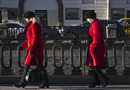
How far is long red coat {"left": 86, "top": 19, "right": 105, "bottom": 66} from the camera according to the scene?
6613 mm

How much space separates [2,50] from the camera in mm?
8547

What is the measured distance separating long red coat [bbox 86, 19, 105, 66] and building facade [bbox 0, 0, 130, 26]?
28145 mm

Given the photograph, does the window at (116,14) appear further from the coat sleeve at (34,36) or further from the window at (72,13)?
the coat sleeve at (34,36)

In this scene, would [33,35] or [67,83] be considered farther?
[67,83]

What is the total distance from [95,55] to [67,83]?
71.9 inches

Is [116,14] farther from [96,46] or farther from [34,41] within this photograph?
[34,41]

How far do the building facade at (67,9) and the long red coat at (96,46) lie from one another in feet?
92.3

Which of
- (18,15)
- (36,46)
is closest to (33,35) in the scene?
(36,46)

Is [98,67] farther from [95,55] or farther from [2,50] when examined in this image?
[2,50]

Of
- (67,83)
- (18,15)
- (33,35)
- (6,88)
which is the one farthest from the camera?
(18,15)

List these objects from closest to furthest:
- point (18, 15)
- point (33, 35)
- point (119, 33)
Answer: point (33, 35) → point (119, 33) → point (18, 15)

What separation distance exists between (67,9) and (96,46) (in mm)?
29021

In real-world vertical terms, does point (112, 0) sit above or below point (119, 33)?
above

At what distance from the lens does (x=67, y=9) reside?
116ft
